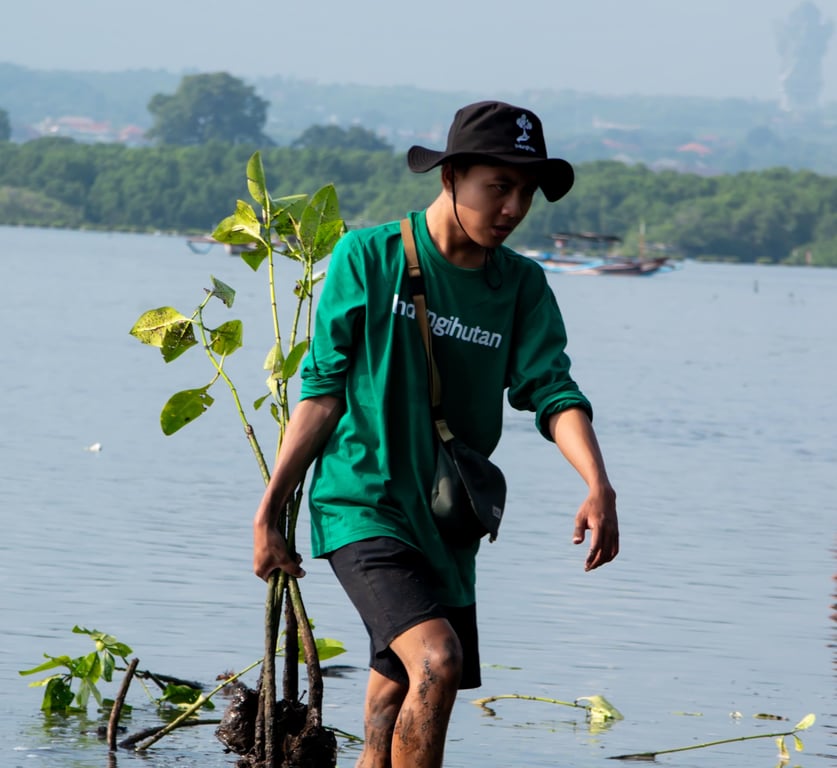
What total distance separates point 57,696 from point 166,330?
1580 mm

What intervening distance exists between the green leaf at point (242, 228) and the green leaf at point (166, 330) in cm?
24

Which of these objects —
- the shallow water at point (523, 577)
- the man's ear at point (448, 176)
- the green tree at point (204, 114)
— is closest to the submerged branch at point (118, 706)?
the shallow water at point (523, 577)

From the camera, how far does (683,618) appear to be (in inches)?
351

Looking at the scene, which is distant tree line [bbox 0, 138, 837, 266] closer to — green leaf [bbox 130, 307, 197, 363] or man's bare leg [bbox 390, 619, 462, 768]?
green leaf [bbox 130, 307, 197, 363]

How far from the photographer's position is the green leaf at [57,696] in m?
6.24

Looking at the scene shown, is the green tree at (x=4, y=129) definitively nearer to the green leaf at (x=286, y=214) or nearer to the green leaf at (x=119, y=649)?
the green leaf at (x=119, y=649)

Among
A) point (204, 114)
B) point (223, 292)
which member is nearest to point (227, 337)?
point (223, 292)

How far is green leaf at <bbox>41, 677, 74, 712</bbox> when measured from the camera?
20.5ft

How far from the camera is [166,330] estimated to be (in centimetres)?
525

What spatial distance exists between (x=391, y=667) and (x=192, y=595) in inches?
175

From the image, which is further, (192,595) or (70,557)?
(70,557)

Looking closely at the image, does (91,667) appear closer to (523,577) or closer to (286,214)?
(286,214)

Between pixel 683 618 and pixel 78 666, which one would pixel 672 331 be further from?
pixel 78 666

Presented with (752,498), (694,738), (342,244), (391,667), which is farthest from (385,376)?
(752,498)
